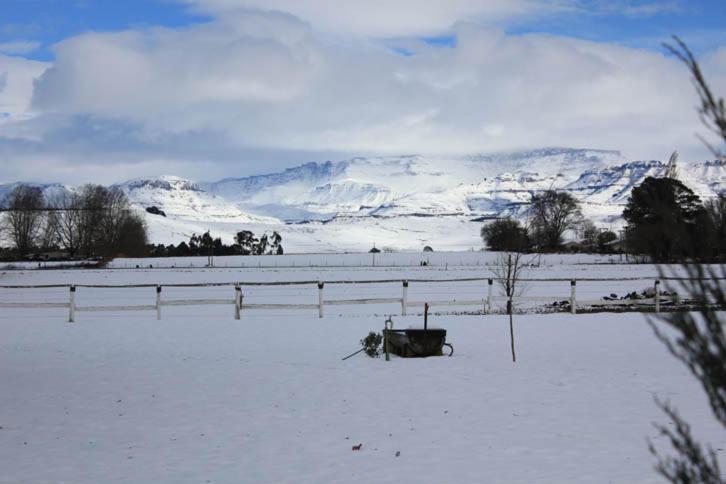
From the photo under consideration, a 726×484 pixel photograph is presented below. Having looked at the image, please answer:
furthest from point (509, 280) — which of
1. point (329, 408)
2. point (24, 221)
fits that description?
point (24, 221)

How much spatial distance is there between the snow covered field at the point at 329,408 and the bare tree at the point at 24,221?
9914 centimetres

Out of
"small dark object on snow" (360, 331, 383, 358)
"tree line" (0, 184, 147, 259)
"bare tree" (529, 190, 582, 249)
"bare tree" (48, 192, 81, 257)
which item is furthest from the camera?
"bare tree" (48, 192, 81, 257)

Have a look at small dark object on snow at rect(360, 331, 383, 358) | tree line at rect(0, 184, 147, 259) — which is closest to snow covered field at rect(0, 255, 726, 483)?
small dark object on snow at rect(360, 331, 383, 358)

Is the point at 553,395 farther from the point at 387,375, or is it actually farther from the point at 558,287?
the point at 558,287

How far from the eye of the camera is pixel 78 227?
115 metres

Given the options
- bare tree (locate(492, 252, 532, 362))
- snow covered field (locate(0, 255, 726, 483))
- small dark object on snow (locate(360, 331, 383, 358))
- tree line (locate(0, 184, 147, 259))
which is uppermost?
tree line (locate(0, 184, 147, 259))

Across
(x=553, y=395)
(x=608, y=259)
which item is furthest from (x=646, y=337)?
(x=608, y=259)

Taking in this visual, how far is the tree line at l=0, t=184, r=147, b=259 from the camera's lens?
109m

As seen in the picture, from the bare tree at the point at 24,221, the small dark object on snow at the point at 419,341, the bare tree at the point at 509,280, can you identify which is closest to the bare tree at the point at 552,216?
the bare tree at the point at 509,280

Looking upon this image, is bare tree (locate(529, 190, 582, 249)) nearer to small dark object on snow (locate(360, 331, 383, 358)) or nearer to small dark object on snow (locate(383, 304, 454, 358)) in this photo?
small dark object on snow (locate(383, 304, 454, 358))

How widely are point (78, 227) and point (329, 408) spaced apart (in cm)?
11163

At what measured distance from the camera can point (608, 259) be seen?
7912 cm

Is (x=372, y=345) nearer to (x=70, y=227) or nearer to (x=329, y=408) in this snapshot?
(x=329, y=408)

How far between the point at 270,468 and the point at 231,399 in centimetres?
399
